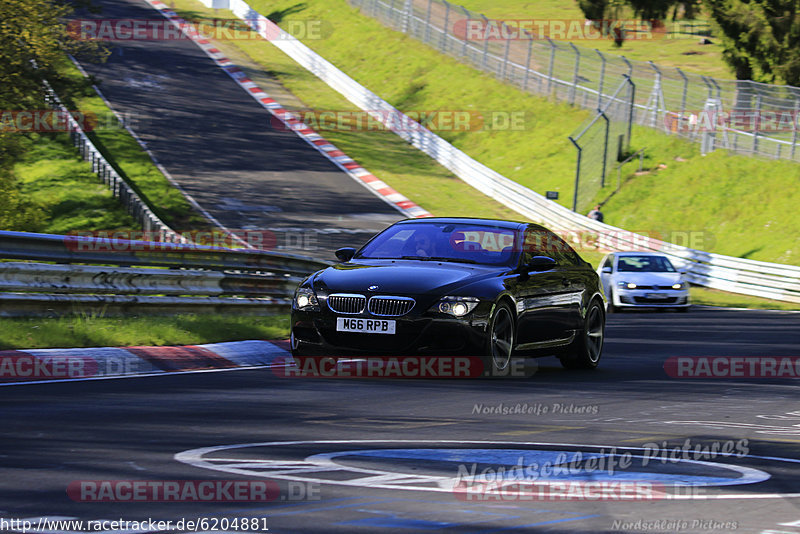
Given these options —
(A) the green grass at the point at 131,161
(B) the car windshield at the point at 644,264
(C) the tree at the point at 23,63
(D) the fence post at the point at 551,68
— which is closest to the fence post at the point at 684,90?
(D) the fence post at the point at 551,68

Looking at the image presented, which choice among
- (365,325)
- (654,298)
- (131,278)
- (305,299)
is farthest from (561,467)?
(654,298)

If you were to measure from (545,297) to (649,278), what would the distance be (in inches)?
520

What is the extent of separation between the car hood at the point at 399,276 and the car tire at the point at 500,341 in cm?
37

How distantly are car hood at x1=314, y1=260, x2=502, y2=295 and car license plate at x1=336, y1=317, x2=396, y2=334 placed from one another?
25cm

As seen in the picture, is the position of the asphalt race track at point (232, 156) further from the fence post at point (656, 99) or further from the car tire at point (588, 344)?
the car tire at point (588, 344)

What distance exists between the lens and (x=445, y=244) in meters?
11.1

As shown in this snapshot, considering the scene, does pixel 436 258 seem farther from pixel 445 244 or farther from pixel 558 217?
pixel 558 217

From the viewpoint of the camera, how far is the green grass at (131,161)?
2962cm

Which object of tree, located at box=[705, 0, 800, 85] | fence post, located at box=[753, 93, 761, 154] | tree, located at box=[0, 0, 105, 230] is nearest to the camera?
tree, located at box=[0, 0, 105, 230]

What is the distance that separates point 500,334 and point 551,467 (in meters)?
4.58

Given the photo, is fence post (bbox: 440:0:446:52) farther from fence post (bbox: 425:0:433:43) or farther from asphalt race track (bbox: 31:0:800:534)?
asphalt race track (bbox: 31:0:800:534)

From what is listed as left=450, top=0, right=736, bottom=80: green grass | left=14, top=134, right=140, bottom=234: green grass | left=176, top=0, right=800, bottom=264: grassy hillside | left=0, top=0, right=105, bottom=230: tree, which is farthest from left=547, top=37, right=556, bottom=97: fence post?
left=0, top=0, right=105, bottom=230: tree

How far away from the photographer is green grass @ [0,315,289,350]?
1029 cm

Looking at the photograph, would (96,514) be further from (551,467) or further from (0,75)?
(0,75)
